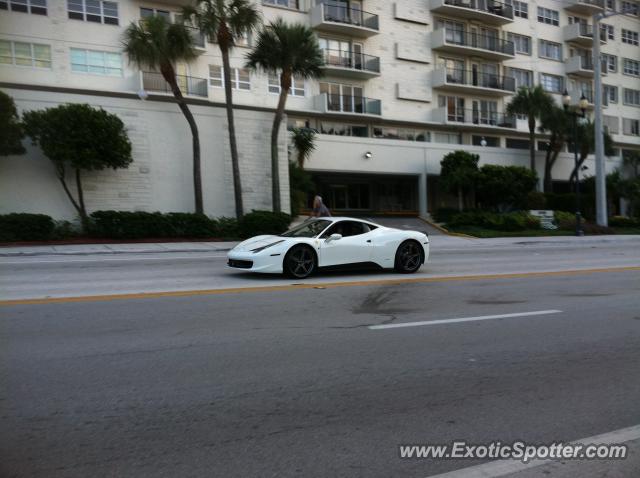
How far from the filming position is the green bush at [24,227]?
64.7 ft

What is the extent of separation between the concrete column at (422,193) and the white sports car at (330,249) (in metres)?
26.1

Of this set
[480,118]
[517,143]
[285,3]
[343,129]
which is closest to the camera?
[285,3]

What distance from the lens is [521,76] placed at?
153 feet

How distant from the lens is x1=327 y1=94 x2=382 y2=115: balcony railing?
36.7 meters

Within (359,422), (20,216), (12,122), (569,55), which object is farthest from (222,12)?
(569,55)

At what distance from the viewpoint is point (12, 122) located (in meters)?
21.4

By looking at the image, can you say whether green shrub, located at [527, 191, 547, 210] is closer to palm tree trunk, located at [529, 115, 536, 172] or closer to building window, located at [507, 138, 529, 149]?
palm tree trunk, located at [529, 115, 536, 172]

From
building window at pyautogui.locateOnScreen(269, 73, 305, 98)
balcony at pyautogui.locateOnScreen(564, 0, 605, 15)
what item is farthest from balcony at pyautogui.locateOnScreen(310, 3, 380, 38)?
balcony at pyautogui.locateOnScreen(564, 0, 605, 15)

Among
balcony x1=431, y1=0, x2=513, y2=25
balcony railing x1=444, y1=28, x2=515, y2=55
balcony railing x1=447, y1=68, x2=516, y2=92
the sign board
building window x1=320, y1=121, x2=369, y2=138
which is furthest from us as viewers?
balcony railing x1=447, y1=68, x2=516, y2=92

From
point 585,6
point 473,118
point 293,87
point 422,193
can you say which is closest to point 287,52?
point 293,87

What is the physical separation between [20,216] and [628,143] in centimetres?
5110

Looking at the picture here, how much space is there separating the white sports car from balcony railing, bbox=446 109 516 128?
1239 inches

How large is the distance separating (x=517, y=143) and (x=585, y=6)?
14.3m

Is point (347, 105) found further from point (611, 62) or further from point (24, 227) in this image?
point (611, 62)
